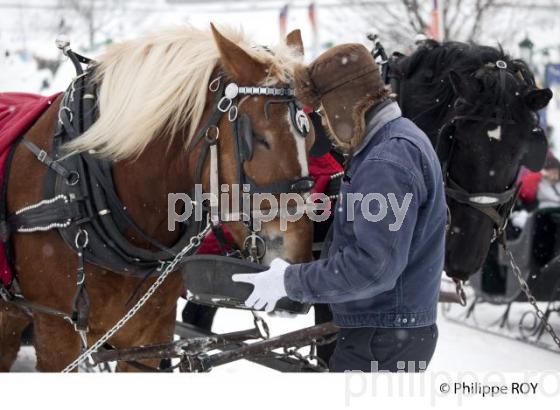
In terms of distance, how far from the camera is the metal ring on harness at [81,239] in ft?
9.00

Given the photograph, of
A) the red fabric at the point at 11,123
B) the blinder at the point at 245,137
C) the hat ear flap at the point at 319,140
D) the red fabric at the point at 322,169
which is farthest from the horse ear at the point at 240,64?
the red fabric at the point at 11,123

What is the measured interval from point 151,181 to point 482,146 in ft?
5.15

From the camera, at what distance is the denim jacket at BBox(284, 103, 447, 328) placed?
1.99m

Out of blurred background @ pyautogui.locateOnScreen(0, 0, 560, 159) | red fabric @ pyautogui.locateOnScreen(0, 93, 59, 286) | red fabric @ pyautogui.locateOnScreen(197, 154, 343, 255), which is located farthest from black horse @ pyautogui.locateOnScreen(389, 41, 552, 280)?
blurred background @ pyautogui.locateOnScreen(0, 0, 560, 159)

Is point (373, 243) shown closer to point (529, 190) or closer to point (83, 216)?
point (83, 216)

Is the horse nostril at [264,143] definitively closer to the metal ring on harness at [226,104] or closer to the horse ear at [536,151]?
the metal ring on harness at [226,104]

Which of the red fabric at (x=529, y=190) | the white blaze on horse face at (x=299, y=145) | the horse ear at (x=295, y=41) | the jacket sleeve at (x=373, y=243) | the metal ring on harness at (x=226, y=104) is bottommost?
the red fabric at (x=529, y=190)

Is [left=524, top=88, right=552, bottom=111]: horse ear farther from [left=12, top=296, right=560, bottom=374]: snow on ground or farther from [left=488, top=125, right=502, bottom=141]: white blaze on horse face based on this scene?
[left=12, top=296, right=560, bottom=374]: snow on ground

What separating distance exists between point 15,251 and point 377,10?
9.73 metres

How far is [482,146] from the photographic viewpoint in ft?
11.2

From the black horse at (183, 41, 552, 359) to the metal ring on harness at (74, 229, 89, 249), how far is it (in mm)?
1121

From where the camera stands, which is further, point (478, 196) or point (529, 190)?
point (529, 190)

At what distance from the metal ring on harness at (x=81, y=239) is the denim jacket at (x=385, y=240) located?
947mm

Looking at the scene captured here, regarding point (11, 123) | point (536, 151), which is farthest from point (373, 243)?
point (536, 151)
